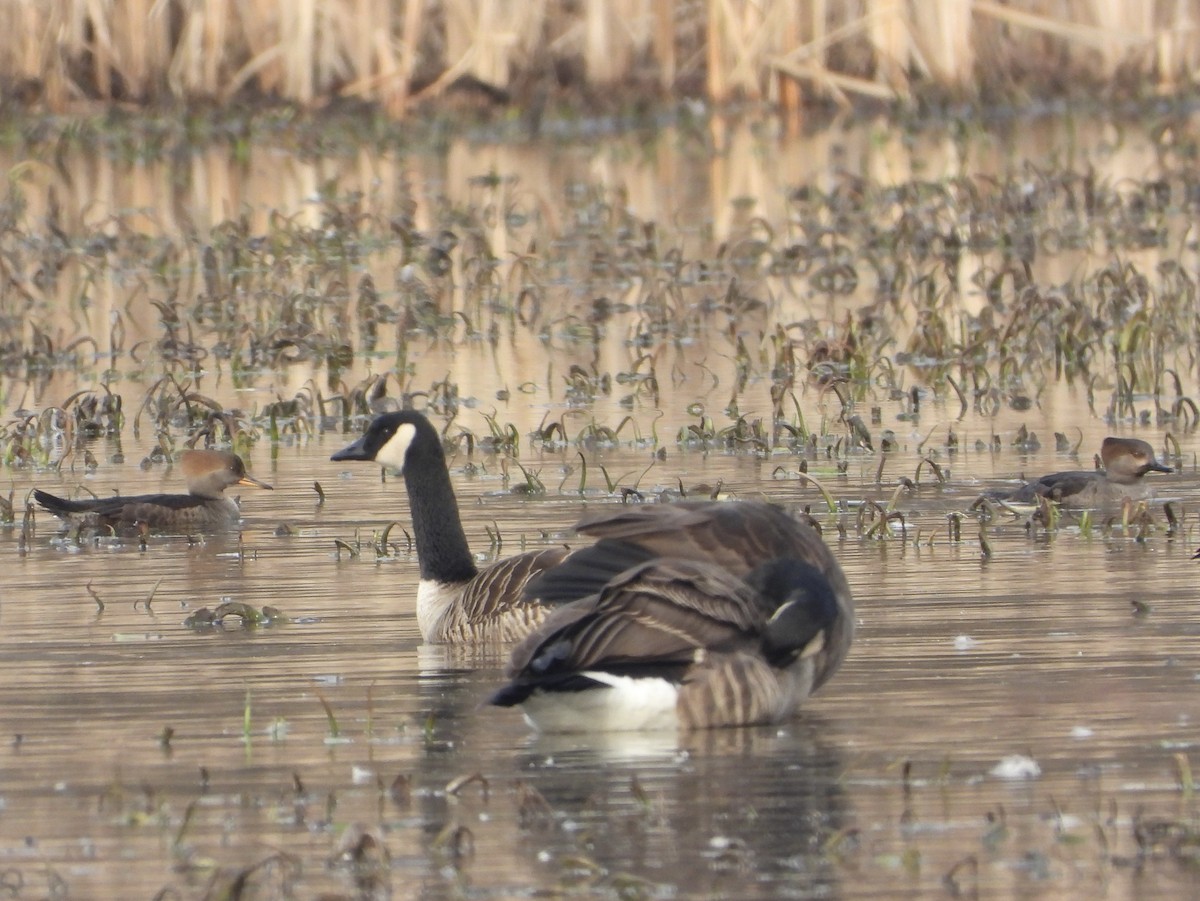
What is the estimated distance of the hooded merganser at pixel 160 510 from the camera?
1098 cm

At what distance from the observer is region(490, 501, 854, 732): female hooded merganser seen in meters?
6.93

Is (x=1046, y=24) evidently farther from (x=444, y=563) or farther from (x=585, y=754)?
(x=585, y=754)

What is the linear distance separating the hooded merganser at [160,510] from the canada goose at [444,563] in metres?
1.38

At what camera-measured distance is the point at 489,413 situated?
1383 centimetres

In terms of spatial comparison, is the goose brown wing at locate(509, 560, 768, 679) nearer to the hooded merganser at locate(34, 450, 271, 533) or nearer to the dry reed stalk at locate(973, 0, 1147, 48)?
the hooded merganser at locate(34, 450, 271, 533)

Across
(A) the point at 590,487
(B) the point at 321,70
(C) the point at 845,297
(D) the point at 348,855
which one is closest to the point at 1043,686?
(D) the point at 348,855

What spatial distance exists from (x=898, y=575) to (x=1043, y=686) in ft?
6.62

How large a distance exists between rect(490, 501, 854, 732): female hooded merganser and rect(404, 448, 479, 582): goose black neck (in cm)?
183

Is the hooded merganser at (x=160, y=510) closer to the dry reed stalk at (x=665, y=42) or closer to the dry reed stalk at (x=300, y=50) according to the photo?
the dry reed stalk at (x=300, y=50)

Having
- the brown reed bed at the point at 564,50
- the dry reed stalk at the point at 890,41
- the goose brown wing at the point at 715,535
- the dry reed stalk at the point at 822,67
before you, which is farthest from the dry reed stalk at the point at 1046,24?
the goose brown wing at the point at 715,535

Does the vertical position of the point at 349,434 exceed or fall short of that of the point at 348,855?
it exceeds it

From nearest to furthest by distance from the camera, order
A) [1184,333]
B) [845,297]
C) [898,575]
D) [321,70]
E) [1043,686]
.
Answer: [1043,686]
[898,575]
[1184,333]
[845,297]
[321,70]

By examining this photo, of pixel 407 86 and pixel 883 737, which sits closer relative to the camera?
pixel 883 737

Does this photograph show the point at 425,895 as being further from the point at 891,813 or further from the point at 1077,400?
the point at 1077,400
